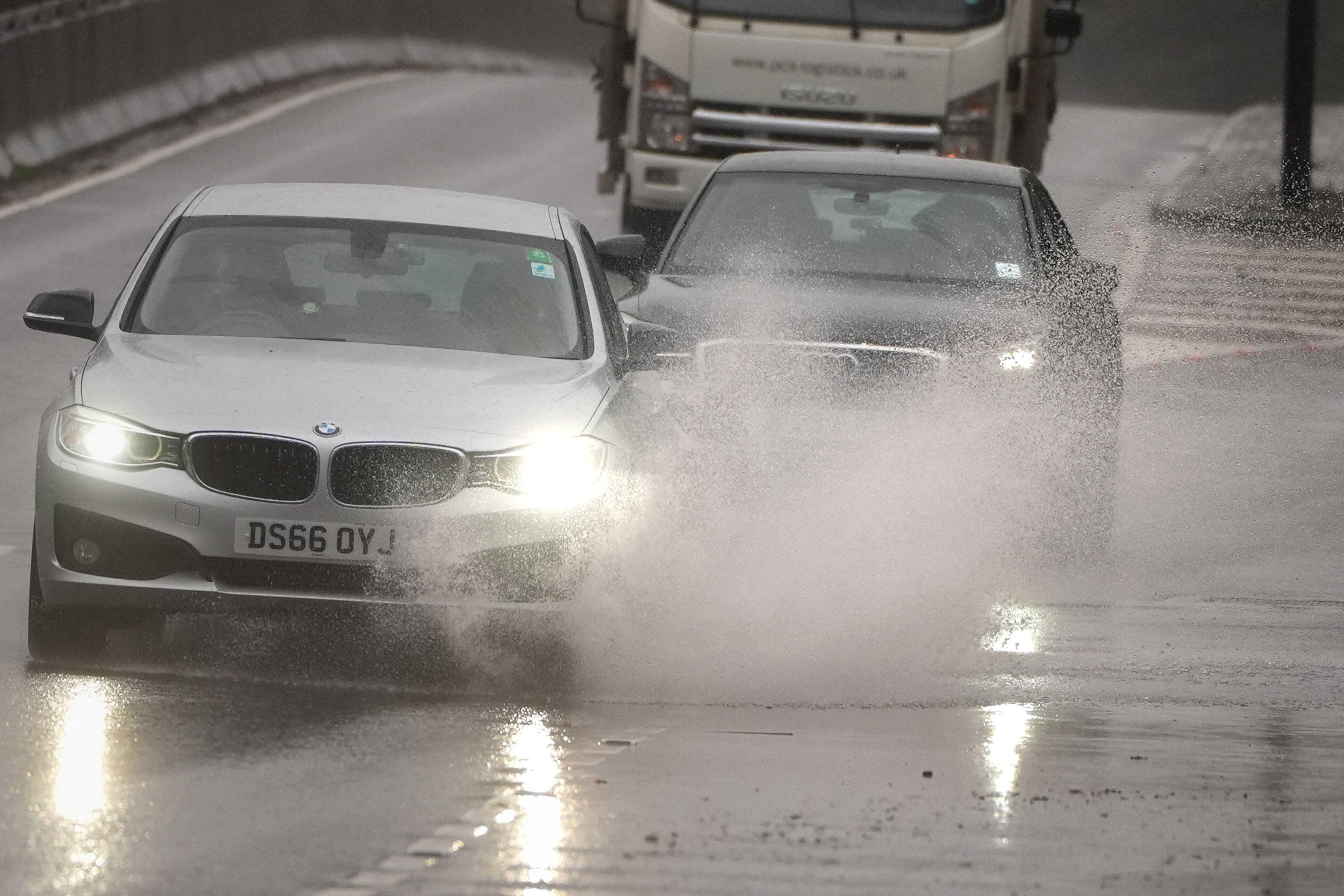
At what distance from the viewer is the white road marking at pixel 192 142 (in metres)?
20.9

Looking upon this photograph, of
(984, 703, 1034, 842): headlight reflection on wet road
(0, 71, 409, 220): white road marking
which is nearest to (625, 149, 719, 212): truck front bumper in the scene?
(0, 71, 409, 220): white road marking

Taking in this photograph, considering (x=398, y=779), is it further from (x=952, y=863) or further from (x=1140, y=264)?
(x=1140, y=264)

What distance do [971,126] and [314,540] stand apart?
1002 centimetres

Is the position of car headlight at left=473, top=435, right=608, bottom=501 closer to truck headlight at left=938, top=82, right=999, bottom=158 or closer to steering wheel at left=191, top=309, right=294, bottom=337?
steering wheel at left=191, top=309, right=294, bottom=337

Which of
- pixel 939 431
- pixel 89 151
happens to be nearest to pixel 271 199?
pixel 939 431

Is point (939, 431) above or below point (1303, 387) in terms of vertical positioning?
above

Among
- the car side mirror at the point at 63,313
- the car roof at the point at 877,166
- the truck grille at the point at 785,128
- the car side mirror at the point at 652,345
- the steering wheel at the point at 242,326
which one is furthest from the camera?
the truck grille at the point at 785,128

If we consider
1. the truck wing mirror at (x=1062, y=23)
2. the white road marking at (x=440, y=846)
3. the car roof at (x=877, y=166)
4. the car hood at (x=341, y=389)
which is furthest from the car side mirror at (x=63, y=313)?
the truck wing mirror at (x=1062, y=23)

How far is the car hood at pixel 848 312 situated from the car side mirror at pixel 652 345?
5 centimetres

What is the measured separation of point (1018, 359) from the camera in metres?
9.88

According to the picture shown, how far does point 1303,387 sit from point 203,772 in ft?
35.6

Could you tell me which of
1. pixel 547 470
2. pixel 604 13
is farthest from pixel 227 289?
pixel 604 13

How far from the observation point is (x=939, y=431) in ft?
31.7

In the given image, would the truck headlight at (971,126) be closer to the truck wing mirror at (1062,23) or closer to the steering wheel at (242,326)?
the truck wing mirror at (1062,23)
